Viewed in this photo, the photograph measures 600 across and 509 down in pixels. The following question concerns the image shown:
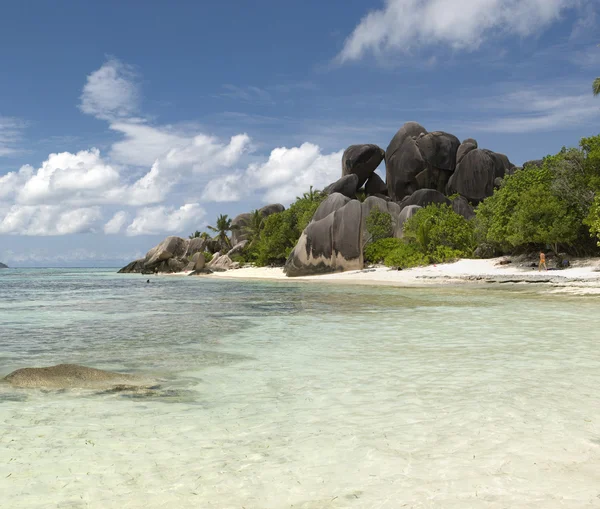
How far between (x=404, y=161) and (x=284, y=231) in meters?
18.4

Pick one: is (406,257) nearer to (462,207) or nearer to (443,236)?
(443,236)

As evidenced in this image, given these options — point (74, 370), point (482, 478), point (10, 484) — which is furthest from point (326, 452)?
point (74, 370)

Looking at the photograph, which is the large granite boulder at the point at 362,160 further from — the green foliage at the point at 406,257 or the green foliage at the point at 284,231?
the green foliage at the point at 406,257

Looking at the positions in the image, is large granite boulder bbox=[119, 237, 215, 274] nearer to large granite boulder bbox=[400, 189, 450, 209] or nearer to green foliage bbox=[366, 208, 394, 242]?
large granite boulder bbox=[400, 189, 450, 209]

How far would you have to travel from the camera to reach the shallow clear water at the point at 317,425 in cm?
306

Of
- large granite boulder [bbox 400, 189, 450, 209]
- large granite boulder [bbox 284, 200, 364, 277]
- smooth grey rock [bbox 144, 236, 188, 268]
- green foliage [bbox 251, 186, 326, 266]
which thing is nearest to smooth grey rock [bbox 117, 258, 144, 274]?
smooth grey rock [bbox 144, 236, 188, 268]

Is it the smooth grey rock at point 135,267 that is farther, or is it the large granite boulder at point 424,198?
the smooth grey rock at point 135,267

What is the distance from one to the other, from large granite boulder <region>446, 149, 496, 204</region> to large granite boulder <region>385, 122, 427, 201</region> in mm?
4222

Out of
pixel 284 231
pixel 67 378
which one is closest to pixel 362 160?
pixel 284 231

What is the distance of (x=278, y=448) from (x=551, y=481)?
69.7 inches

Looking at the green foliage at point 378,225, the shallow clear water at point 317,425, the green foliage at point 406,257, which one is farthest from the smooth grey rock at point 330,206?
the shallow clear water at point 317,425

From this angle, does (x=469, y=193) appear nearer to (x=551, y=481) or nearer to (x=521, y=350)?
(x=521, y=350)

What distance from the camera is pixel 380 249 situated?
38375 mm

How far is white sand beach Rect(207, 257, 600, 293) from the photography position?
22253mm
